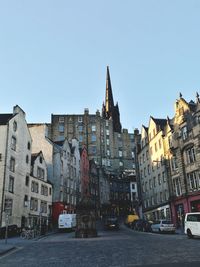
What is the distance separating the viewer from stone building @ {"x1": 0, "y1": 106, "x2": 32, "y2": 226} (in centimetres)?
3478

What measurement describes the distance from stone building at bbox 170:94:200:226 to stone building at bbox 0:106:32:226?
2116cm

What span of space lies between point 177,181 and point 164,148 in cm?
657

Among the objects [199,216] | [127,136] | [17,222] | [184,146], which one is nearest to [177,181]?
[184,146]

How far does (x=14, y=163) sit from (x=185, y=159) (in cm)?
2267

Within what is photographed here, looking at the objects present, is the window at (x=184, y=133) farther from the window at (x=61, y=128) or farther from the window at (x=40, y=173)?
the window at (x=61, y=128)

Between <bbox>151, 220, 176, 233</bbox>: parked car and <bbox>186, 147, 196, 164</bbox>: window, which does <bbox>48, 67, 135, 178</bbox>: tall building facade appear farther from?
<bbox>151, 220, 176, 233</bbox>: parked car

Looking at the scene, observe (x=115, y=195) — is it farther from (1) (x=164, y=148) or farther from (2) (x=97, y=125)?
(1) (x=164, y=148)

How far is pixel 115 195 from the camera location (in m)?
92.7

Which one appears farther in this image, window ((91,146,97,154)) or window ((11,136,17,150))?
window ((91,146,97,154))

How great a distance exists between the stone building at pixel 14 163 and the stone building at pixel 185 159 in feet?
69.4

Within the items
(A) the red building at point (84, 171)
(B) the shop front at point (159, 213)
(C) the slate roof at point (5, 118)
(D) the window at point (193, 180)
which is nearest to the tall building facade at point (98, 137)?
(A) the red building at point (84, 171)

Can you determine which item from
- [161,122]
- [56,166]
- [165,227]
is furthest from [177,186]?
[56,166]

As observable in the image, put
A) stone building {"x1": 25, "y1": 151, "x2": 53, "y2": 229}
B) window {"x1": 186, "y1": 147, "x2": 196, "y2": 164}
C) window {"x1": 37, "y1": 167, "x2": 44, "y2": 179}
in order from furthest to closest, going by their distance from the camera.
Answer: window {"x1": 37, "y1": 167, "x2": 44, "y2": 179} < stone building {"x1": 25, "y1": 151, "x2": 53, "y2": 229} < window {"x1": 186, "y1": 147, "x2": 196, "y2": 164}

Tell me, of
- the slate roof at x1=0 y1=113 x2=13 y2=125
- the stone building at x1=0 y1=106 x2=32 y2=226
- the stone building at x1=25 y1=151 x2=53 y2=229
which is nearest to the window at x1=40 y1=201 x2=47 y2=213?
the stone building at x1=25 y1=151 x2=53 y2=229
